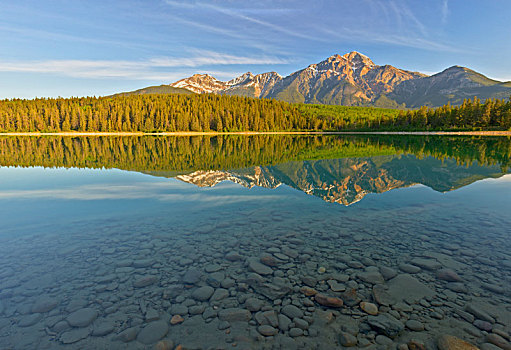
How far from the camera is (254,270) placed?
9.44 m

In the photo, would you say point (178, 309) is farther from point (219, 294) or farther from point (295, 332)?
point (295, 332)

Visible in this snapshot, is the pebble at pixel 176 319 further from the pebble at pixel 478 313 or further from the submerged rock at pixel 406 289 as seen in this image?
the pebble at pixel 478 313

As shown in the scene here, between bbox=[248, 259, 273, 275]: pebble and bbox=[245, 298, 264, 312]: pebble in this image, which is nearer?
bbox=[245, 298, 264, 312]: pebble

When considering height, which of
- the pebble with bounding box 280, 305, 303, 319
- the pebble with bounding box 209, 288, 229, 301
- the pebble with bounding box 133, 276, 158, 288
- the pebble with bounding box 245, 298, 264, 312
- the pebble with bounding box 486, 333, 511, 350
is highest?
the pebble with bounding box 133, 276, 158, 288

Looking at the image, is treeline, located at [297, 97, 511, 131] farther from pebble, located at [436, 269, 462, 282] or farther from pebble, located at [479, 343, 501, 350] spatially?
pebble, located at [479, 343, 501, 350]

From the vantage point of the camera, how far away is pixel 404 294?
805 cm

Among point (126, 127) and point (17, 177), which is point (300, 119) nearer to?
point (126, 127)

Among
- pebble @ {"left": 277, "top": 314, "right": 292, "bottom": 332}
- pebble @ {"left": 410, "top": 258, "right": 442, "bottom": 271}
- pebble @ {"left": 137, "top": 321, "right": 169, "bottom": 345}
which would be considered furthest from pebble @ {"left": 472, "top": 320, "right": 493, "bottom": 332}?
pebble @ {"left": 137, "top": 321, "right": 169, "bottom": 345}

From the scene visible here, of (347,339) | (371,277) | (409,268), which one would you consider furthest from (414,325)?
(409,268)

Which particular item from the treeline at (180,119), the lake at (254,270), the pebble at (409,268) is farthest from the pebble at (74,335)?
the treeline at (180,119)

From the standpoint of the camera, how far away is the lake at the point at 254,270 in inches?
259

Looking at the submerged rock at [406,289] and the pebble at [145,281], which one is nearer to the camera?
the submerged rock at [406,289]

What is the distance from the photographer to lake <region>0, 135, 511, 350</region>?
6.59m

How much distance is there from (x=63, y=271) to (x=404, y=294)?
1091 centimetres
